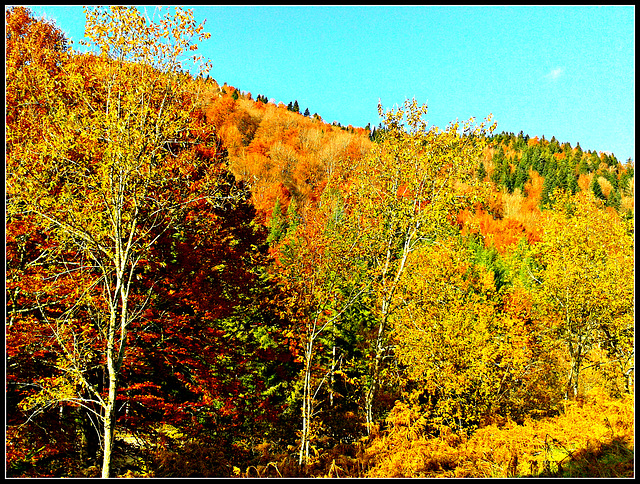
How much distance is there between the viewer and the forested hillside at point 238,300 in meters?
7.79

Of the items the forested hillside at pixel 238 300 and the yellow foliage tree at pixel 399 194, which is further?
the yellow foliage tree at pixel 399 194

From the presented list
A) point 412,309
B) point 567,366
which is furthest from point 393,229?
point 567,366

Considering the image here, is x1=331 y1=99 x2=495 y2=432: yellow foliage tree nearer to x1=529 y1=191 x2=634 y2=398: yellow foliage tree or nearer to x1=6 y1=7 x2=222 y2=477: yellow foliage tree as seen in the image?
x1=6 y1=7 x2=222 y2=477: yellow foliage tree

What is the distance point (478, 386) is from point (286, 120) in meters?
77.3

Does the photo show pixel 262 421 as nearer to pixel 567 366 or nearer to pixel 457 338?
pixel 457 338

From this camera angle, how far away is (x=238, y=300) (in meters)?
14.9

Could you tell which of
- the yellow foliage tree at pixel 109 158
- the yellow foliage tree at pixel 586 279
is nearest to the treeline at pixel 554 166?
the yellow foliage tree at pixel 586 279

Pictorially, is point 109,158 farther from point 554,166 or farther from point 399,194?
point 554,166

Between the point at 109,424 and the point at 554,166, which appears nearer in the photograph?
the point at 109,424

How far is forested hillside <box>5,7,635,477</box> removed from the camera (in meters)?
7.79

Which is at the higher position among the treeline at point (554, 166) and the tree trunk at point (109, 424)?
the treeline at point (554, 166)

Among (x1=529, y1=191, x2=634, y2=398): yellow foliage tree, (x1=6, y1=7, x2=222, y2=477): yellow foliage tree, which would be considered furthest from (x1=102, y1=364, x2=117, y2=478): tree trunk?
(x1=529, y1=191, x2=634, y2=398): yellow foliage tree

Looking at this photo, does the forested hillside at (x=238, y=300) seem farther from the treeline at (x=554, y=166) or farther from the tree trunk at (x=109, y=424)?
the treeline at (x=554, y=166)

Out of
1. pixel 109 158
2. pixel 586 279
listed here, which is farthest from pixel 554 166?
pixel 109 158
